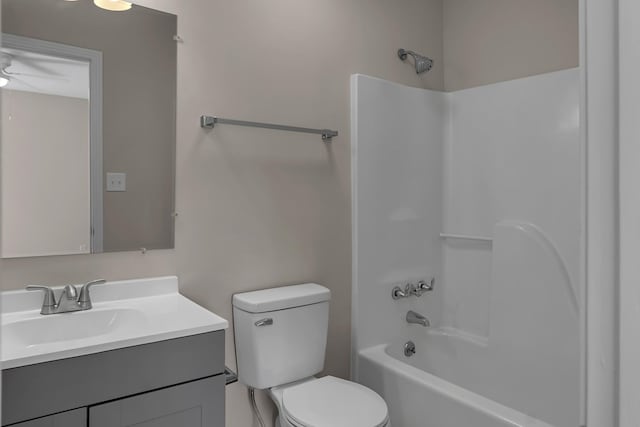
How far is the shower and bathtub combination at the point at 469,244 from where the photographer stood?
7.13ft

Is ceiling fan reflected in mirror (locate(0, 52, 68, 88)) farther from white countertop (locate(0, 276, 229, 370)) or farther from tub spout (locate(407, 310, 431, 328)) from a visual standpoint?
tub spout (locate(407, 310, 431, 328))

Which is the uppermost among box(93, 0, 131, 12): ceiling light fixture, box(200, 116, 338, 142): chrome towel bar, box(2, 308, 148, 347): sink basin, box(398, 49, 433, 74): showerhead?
box(398, 49, 433, 74): showerhead

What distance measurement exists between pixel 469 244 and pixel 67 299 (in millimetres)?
2043

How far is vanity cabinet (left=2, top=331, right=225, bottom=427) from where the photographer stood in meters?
1.10

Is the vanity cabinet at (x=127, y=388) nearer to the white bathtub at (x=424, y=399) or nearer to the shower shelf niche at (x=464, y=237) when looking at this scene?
the white bathtub at (x=424, y=399)

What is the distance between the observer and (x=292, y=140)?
6.88 ft

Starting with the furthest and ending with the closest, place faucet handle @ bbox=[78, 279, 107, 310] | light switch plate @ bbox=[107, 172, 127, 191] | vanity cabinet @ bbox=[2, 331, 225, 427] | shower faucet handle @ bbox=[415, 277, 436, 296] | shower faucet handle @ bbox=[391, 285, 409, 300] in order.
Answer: shower faucet handle @ bbox=[415, 277, 436, 296] < shower faucet handle @ bbox=[391, 285, 409, 300] < light switch plate @ bbox=[107, 172, 127, 191] < faucet handle @ bbox=[78, 279, 107, 310] < vanity cabinet @ bbox=[2, 331, 225, 427]

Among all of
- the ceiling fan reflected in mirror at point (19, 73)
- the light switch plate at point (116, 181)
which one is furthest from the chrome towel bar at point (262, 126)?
the ceiling fan reflected in mirror at point (19, 73)

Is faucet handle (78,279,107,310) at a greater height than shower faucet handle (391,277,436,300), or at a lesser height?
greater

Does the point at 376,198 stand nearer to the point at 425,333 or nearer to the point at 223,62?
the point at 425,333
